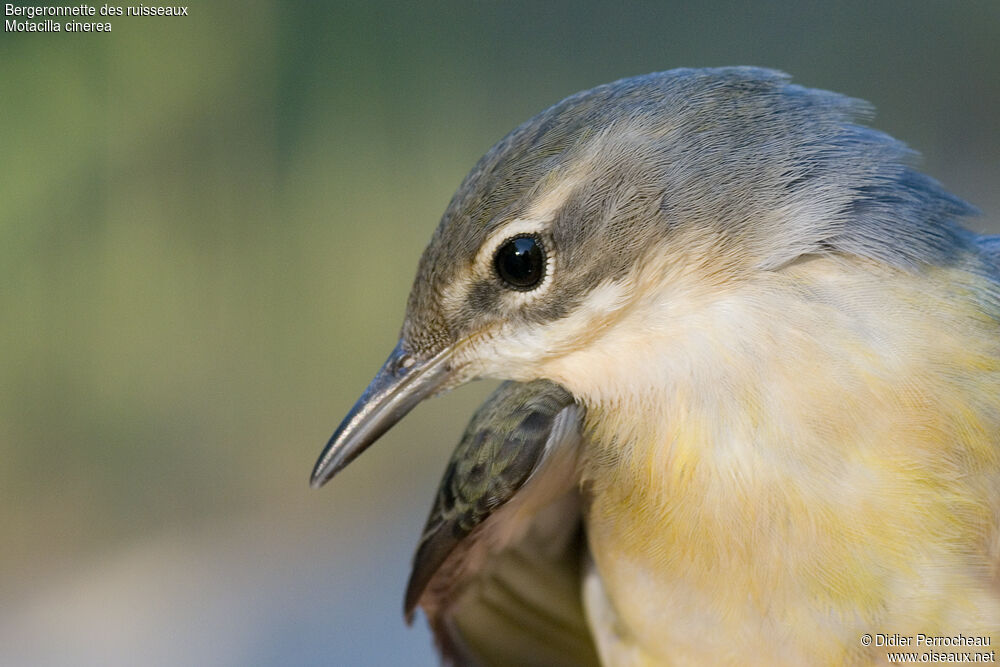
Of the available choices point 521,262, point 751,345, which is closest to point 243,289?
point 521,262

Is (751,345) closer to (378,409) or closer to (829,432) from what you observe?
(829,432)

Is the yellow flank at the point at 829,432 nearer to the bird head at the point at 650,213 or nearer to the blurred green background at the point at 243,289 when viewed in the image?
the bird head at the point at 650,213

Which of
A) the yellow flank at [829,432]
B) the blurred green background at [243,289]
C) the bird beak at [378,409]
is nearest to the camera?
the yellow flank at [829,432]

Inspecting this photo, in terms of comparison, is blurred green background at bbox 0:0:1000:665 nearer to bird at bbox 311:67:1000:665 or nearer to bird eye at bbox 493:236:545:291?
bird at bbox 311:67:1000:665

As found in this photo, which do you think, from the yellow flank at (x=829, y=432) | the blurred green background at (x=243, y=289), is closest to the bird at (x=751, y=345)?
the yellow flank at (x=829, y=432)

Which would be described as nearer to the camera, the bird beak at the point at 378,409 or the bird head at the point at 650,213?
the bird head at the point at 650,213

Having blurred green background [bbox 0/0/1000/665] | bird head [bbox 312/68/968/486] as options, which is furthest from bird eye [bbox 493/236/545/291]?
blurred green background [bbox 0/0/1000/665]
